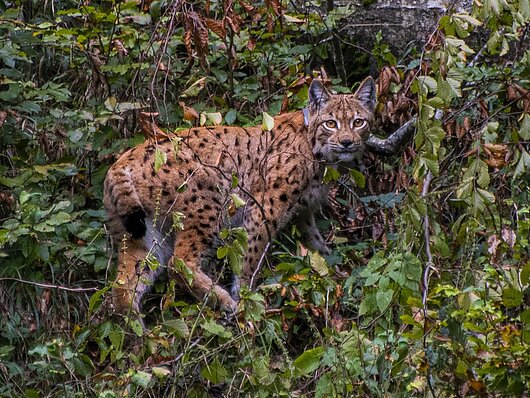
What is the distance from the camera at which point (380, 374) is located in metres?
4.84

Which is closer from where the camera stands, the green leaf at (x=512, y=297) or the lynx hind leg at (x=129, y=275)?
the green leaf at (x=512, y=297)

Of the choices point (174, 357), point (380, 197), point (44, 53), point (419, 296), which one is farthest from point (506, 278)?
point (44, 53)

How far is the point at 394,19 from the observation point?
339 inches

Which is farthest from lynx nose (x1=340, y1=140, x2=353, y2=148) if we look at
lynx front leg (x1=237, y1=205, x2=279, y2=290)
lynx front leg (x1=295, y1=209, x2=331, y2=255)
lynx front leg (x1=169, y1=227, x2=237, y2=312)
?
lynx front leg (x1=169, y1=227, x2=237, y2=312)

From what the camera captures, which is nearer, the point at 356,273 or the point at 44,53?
the point at 356,273

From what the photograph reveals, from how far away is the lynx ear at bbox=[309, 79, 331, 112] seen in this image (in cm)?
746

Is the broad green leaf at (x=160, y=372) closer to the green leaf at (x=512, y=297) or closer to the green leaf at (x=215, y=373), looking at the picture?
the green leaf at (x=215, y=373)

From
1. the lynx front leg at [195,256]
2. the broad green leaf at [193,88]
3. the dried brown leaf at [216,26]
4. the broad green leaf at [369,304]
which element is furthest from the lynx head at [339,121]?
the broad green leaf at [369,304]

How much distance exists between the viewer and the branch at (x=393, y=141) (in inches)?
298

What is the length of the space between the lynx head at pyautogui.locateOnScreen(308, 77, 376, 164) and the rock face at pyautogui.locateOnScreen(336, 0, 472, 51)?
3.61 feet

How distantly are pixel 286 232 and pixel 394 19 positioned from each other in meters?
2.04

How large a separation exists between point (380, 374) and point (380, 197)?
265 centimetres

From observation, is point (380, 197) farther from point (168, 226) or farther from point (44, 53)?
point (44, 53)

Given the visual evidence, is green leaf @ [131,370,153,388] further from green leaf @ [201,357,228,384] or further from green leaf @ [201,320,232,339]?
green leaf @ [201,320,232,339]
